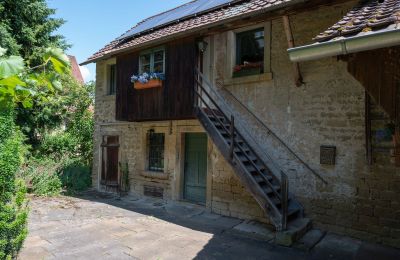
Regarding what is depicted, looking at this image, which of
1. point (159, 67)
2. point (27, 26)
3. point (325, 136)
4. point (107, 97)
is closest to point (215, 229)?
point (325, 136)

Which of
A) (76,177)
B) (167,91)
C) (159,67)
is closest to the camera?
(167,91)

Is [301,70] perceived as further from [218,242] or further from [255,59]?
[218,242]

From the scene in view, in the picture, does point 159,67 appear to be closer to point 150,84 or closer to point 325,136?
point 150,84

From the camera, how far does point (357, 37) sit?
9.65 feet

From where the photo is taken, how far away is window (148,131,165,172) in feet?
31.2

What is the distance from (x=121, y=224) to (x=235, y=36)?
5307 mm

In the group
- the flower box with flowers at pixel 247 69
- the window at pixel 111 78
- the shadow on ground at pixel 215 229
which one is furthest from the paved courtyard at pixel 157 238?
the window at pixel 111 78

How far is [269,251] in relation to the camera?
207 inches

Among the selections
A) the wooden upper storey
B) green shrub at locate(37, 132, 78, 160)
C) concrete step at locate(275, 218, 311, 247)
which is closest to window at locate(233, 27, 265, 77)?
the wooden upper storey

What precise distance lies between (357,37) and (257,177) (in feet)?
12.8

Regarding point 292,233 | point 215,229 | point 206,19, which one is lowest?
point 215,229

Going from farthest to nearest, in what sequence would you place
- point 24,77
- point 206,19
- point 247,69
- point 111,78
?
point 111,78 < point 206,19 < point 247,69 < point 24,77

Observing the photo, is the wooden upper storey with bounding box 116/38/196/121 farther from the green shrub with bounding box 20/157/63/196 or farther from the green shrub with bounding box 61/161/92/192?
the green shrub with bounding box 61/161/92/192

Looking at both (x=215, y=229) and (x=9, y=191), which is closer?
(x=9, y=191)
